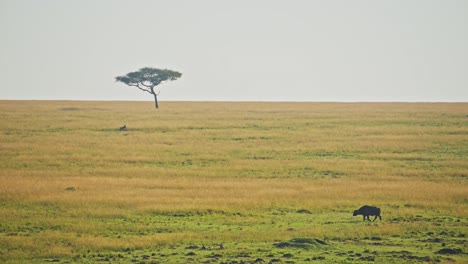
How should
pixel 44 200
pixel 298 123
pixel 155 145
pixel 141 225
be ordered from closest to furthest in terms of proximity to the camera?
1. pixel 141 225
2. pixel 44 200
3. pixel 155 145
4. pixel 298 123

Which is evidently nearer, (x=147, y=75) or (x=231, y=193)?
(x=231, y=193)

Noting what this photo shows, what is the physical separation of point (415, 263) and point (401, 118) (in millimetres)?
56807

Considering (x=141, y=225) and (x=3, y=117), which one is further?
(x=3, y=117)

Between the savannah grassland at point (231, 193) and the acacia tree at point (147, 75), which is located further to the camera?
the acacia tree at point (147, 75)

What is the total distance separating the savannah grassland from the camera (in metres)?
22.6

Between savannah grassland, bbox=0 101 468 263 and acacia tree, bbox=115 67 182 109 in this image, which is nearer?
savannah grassland, bbox=0 101 468 263

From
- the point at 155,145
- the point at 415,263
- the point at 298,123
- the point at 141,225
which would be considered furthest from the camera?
the point at 298,123

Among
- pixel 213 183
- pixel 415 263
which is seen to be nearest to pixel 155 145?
pixel 213 183

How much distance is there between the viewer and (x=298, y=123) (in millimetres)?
72250

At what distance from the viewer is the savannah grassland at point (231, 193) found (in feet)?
74.1

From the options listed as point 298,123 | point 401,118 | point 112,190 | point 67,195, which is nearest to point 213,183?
point 112,190

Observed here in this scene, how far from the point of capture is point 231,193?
33781mm

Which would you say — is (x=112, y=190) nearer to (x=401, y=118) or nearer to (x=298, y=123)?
(x=298, y=123)

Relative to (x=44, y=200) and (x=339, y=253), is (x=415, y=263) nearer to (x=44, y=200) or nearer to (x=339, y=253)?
(x=339, y=253)
